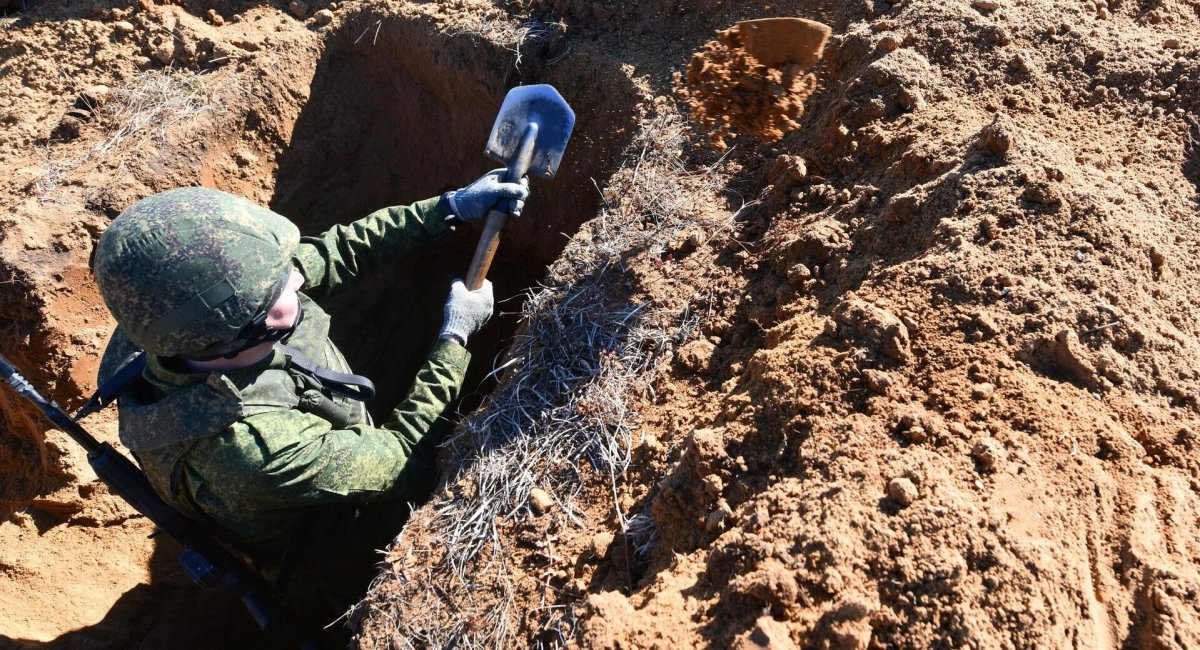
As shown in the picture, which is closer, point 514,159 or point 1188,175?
point 1188,175

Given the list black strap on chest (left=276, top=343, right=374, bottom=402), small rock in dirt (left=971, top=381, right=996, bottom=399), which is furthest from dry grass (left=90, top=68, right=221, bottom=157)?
small rock in dirt (left=971, top=381, right=996, bottom=399)

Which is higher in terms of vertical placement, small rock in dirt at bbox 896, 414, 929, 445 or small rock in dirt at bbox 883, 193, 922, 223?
small rock in dirt at bbox 883, 193, 922, 223

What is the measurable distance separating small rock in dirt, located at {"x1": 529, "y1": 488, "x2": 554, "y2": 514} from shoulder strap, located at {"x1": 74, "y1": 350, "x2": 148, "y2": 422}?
1.25 m

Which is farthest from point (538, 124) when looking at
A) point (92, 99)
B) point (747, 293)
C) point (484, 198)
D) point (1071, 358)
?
point (92, 99)

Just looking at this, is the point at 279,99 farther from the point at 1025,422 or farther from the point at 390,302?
the point at 1025,422

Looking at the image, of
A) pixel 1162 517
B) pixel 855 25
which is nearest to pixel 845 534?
pixel 1162 517

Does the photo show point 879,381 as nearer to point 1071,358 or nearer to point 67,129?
point 1071,358

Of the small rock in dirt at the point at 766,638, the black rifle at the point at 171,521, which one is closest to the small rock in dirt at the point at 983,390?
the small rock in dirt at the point at 766,638

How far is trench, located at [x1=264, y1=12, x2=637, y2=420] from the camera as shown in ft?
11.6

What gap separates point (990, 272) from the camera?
2004 mm

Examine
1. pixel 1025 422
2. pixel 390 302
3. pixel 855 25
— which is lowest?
pixel 390 302

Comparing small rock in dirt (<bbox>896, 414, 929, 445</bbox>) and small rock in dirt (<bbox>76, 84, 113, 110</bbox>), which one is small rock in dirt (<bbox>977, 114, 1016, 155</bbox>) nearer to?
small rock in dirt (<bbox>896, 414, 929, 445</bbox>)

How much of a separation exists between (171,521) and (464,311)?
3.91 ft

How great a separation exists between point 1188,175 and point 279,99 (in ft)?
12.6
